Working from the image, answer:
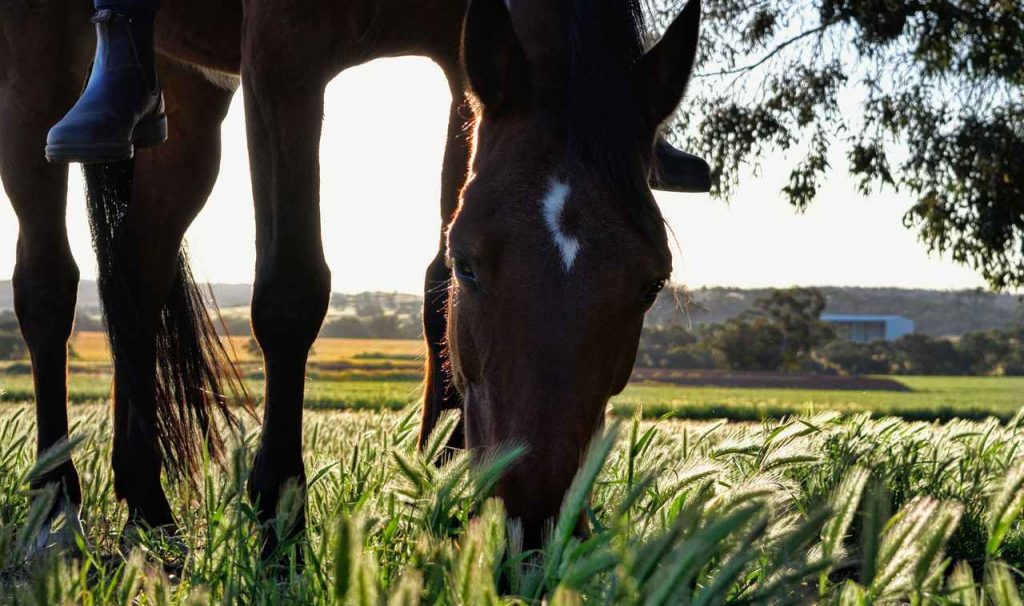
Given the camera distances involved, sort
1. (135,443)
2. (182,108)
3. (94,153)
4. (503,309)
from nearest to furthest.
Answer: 1. (503,309)
2. (94,153)
3. (135,443)
4. (182,108)

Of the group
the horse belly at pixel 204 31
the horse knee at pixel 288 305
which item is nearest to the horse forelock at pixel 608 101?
the horse knee at pixel 288 305

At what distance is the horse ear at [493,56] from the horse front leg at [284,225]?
0.85m

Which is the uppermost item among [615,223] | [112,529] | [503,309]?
[615,223]

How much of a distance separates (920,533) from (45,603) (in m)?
1.34

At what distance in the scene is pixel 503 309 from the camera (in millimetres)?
2213

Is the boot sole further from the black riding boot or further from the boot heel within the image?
the boot heel

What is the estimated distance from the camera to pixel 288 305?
3275mm

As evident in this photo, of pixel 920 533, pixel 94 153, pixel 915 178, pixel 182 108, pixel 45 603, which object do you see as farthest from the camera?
pixel 915 178

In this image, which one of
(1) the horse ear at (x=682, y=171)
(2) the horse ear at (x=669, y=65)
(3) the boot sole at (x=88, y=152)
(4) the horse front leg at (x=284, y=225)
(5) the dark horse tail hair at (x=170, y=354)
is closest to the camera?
(2) the horse ear at (x=669, y=65)

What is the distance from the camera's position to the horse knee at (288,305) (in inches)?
129

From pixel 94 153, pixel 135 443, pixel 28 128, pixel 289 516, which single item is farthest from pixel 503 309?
pixel 28 128

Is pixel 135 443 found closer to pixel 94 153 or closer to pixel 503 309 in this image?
pixel 94 153

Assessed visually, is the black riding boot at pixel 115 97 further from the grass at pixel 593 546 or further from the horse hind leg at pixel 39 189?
the grass at pixel 593 546

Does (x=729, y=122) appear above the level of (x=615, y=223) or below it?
above
